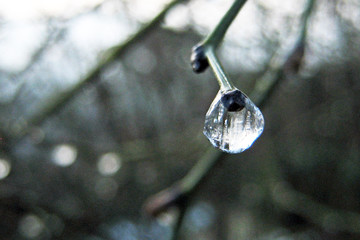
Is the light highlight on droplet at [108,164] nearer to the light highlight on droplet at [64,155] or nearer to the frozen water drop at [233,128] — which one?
the light highlight on droplet at [64,155]

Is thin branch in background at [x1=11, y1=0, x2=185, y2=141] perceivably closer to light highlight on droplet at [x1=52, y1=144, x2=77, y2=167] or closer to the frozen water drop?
the frozen water drop

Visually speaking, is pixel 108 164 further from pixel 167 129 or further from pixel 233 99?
pixel 233 99

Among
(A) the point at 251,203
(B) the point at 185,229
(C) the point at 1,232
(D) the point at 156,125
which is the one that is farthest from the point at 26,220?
(A) the point at 251,203

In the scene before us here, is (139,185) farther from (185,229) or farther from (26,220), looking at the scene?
(26,220)

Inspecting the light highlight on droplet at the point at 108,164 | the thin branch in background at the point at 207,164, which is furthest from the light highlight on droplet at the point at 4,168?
the thin branch in background at the point at 207,164

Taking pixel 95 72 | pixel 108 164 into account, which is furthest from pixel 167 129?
pixel 95 72
